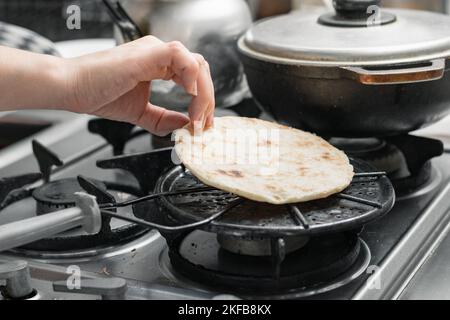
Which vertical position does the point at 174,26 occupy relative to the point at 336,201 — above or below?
above

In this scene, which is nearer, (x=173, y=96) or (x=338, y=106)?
(x=338, y=106)

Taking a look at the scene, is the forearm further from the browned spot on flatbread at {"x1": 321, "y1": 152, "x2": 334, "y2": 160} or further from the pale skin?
the browned spot on flatbread at {"x1": 321, "y1": 152, "x2": 334, "y2": 160}

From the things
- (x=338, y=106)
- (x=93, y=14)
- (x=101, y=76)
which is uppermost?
(x=101, y=76)

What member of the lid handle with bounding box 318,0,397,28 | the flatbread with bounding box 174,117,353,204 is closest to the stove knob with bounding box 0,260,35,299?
the flatbread with bounding box 174,117,353,204

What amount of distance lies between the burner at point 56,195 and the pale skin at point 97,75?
0.40 ft

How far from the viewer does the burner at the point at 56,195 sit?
36.2 inches

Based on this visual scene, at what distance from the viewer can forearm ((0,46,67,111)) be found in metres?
0.84

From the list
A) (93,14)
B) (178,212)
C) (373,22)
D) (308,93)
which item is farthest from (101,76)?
(93,14)

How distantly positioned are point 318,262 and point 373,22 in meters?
0.41

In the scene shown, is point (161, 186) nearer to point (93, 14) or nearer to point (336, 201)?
point (336, 201)

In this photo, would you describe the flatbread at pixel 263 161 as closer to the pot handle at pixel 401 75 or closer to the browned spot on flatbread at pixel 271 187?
the browned spot on flatbread at pixel 271 187

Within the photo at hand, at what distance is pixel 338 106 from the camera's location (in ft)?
3.22
